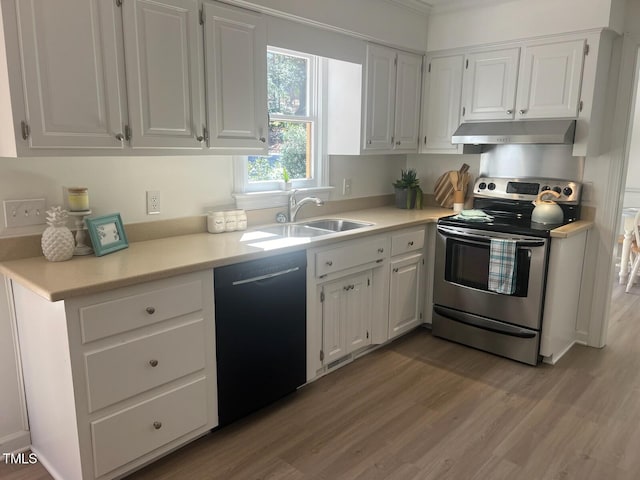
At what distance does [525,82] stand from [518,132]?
1.16 ft

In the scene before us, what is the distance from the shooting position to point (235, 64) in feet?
7.87

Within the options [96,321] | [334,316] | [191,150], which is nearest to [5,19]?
[191,150]

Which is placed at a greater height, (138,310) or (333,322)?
(138,310)

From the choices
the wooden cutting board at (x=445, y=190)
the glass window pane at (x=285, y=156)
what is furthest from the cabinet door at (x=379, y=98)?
the wooden cutting board at (x=445, y=190)

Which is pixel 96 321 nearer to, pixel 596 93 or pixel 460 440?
pixel 460 440

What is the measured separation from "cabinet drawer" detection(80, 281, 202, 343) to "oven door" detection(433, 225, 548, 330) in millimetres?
1900

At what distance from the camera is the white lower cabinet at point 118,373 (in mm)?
1771

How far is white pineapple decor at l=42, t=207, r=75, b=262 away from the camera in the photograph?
78.5 inches

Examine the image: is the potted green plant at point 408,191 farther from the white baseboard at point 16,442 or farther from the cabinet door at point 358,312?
the white baseboard at point 16,442

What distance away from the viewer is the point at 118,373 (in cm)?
186

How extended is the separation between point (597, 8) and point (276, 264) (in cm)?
247

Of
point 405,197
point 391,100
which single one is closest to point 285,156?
point 391,100

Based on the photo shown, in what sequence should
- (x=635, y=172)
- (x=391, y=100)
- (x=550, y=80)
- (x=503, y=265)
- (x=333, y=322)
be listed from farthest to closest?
1. (x=635, y=172)
2. (x=391, y=100)
3. (x=550, y=80)
4. (x=503, y=265)
5. (x=333, y=322)

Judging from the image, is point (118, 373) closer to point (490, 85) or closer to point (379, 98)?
point (379, 98)
